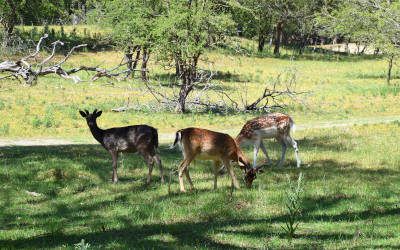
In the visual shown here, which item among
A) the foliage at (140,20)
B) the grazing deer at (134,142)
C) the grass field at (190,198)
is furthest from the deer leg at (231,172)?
the foliage at (140,20)

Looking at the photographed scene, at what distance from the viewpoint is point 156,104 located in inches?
1414

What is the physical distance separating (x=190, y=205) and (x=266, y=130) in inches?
202

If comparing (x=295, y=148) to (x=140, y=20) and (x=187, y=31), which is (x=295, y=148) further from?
(x=140, y=20)

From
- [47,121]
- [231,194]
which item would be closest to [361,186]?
[231,194]

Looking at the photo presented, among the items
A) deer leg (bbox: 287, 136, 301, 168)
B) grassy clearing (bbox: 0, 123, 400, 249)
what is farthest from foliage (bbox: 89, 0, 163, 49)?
deer leg (bbox: 287, 136, 301, 168)

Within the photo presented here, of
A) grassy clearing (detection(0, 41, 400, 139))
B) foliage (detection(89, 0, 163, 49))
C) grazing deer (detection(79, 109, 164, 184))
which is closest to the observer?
grazing deer (detection(79, 109, 164, 184))

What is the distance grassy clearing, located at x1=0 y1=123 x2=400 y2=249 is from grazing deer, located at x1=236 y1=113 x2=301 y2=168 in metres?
0.80

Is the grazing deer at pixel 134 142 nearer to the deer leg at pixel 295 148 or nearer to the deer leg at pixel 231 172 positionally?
the deer leg at pixel 231 172

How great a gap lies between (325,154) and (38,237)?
447 inches

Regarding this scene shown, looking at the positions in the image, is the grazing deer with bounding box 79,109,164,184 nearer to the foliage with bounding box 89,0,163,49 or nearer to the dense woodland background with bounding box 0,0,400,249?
the dense woodland background with bounding box 0,0,400,249

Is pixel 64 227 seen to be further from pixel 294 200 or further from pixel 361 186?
pixel 361 186

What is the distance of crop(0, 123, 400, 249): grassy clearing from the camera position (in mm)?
9547

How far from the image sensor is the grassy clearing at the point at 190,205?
9.55 metres

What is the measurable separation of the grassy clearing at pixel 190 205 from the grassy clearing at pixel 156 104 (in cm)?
548
